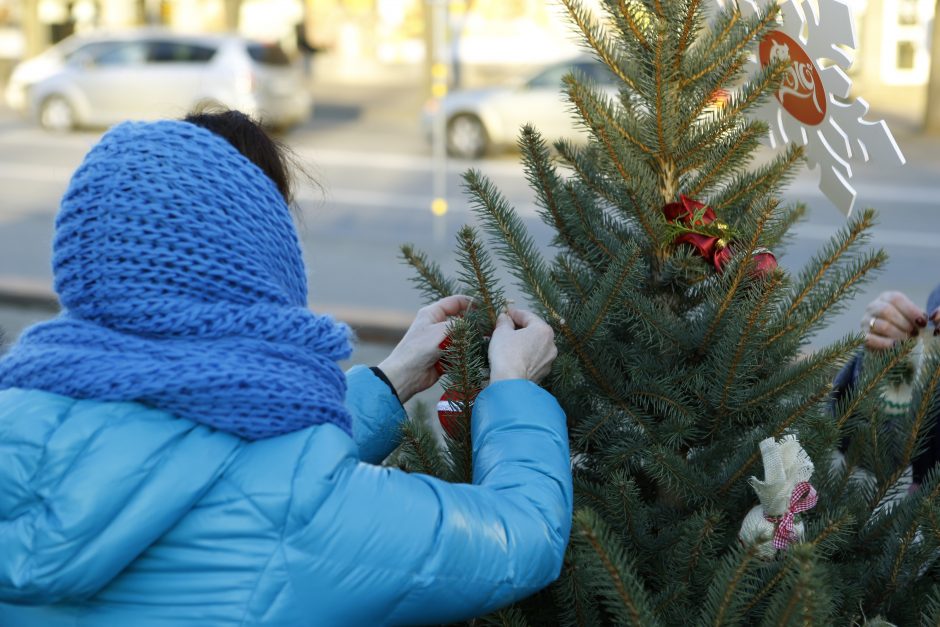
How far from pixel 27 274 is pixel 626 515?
27.5ft

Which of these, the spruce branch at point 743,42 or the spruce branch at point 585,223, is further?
the spruce branch at point 585,223

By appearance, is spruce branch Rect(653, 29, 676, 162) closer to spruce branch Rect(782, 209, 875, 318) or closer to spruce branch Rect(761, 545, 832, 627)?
spruce branch Rect(782, 209, 875, 318)

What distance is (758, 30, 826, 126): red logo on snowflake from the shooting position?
1.78 meters

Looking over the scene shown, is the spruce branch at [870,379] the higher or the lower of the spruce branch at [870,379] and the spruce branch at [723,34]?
the lower

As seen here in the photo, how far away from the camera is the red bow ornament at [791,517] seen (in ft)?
5.34

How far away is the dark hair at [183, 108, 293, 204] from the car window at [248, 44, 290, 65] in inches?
670

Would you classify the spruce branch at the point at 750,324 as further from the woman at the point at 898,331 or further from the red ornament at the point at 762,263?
the woman at the point at 898,331

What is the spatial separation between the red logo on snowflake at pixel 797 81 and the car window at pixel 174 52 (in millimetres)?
17034

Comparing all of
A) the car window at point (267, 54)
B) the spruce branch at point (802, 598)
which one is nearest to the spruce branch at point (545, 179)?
the spruce branch at point (802, 598)

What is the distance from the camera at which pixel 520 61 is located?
2400 centimetres

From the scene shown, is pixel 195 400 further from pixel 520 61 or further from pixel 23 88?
pixel 520 61

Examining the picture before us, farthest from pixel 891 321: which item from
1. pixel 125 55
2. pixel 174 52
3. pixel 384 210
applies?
pixel 125 55

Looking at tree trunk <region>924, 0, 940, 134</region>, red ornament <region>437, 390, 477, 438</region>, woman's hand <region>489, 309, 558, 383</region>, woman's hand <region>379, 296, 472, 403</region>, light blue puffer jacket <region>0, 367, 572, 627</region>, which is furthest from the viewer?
tree trunk <region>924, 0, 940, 134</region>

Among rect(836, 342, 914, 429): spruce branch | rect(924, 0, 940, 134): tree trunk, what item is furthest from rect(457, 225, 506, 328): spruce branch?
rect(924, 0, 940, 134): tree trunk
